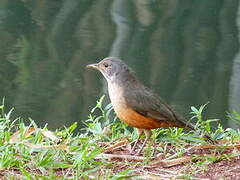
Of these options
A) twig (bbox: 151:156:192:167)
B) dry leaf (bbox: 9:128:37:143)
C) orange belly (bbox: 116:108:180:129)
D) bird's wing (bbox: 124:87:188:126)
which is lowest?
dry leaf (bbox: 9:128:37:143)

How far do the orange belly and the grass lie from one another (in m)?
0.18

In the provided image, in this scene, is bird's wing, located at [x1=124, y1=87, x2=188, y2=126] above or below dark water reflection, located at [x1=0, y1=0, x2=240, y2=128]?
above

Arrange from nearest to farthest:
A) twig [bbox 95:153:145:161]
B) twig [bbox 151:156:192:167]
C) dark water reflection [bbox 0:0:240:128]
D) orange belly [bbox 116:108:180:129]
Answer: twig [bbox 151:156:192:167] < twig [bbox 95:153:145:161] < orange belly [bbox 116:108:180:129] < dark water reflection [bbox 0:0:240:128]

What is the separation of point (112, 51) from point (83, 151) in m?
11.3

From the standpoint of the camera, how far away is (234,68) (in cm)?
1617

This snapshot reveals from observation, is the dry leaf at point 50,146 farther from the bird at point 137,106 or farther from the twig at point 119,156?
the bird at point 137,106

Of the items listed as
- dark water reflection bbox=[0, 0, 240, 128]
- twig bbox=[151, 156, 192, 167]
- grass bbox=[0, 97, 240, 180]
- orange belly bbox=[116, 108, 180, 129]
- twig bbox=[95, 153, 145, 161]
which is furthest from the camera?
dark water reflection bbox=[0, 0, 240, 128]

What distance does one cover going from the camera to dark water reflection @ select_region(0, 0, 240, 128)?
13664 mm

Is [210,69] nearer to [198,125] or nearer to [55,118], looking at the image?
[55,118]

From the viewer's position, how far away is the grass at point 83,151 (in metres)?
5.63

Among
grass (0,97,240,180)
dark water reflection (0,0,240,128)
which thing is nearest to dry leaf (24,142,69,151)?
grass (0,97,240,180)

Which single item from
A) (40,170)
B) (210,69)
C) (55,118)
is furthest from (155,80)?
(40,170)

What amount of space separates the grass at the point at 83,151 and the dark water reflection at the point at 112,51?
4840 mm

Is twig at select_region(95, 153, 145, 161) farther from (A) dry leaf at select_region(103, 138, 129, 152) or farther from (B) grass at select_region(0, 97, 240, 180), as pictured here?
(A) dry leaf at select_region(103, 138, 129, 152)
